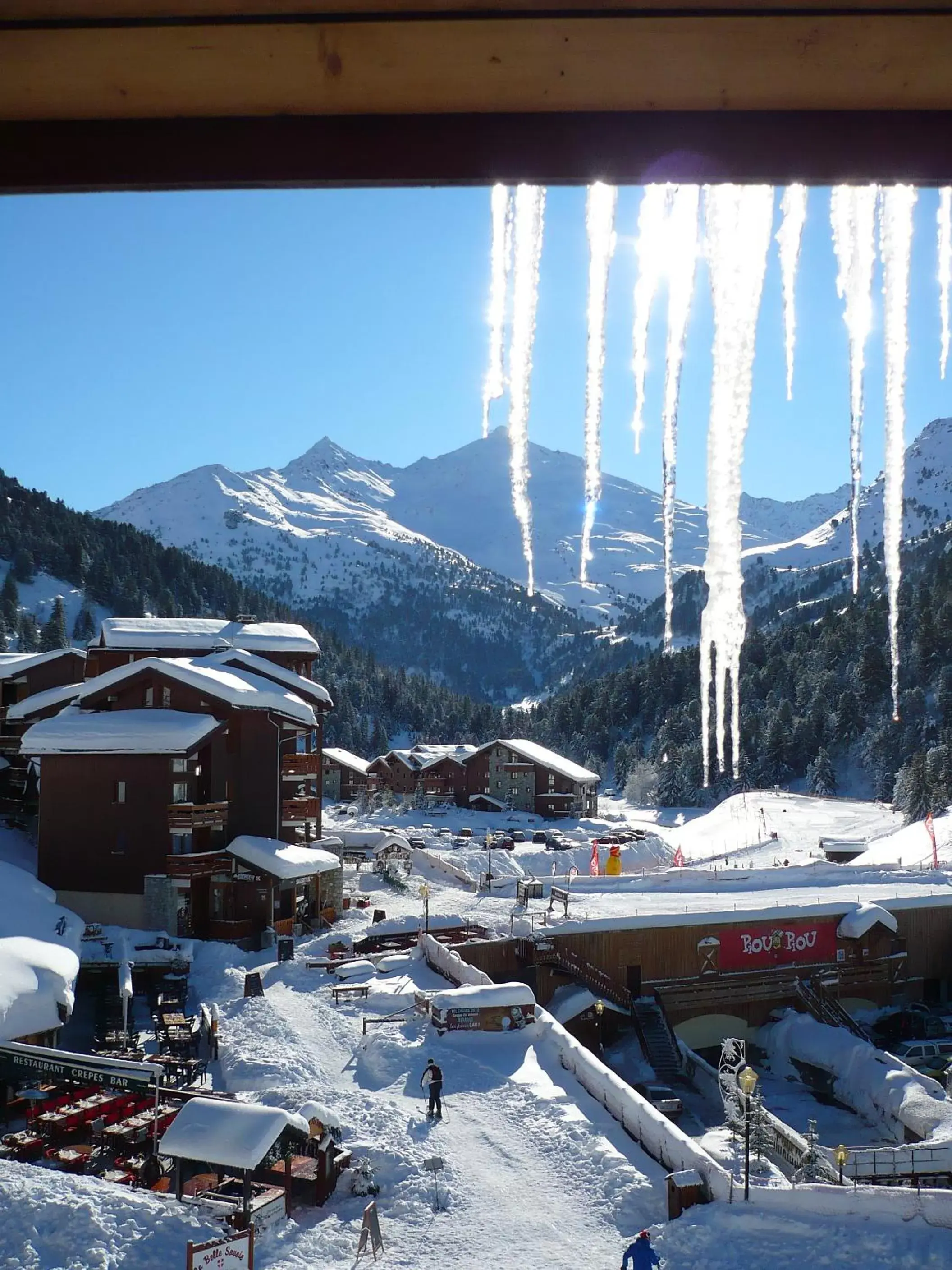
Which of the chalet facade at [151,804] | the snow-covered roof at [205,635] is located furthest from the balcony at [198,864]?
the snow-covered roof at [205,635]

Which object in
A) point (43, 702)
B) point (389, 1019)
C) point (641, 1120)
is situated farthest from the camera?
point (43, 702)

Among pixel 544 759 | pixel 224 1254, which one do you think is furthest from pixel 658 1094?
pixel 544 759

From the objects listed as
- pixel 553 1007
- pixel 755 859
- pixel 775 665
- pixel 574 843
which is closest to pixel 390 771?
pixel 574 843

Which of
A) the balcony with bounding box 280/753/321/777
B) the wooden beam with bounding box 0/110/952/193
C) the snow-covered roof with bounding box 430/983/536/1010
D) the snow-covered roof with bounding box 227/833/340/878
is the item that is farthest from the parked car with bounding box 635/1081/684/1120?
the wooden beam with bounding box 0/110/952/193

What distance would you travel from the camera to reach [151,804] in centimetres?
3234

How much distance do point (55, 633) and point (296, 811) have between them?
74.6 m

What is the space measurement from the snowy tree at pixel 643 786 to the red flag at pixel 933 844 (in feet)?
141

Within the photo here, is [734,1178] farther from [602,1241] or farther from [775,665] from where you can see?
[775,665]

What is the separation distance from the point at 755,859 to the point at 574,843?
38.5ft

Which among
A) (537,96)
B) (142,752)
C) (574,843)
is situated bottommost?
(574,843)

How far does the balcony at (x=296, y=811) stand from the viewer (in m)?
38.0

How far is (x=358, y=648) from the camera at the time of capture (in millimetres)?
168625

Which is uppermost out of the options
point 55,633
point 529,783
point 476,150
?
point 55,633

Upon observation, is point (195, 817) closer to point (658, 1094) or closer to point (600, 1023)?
point (600, 1023)
